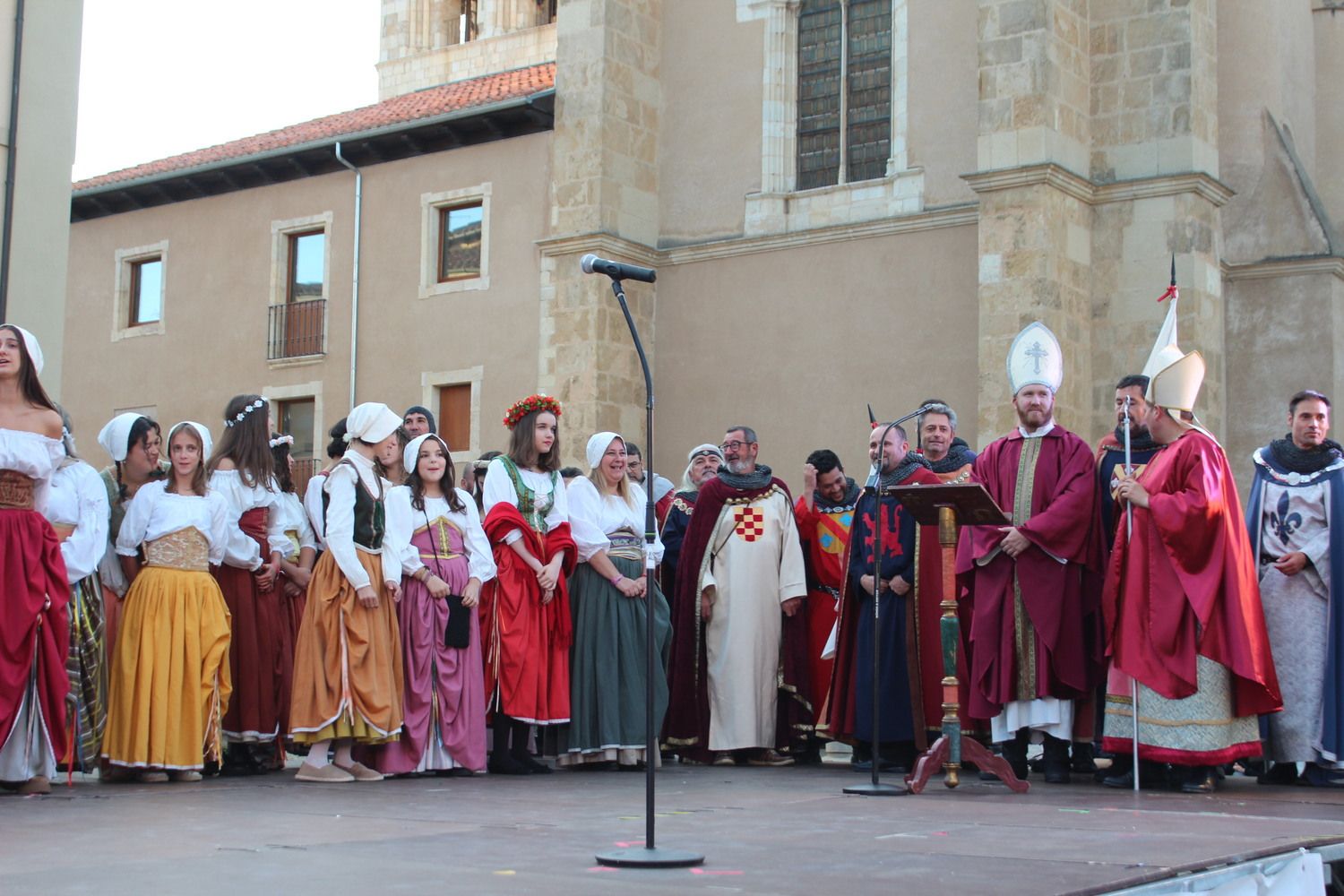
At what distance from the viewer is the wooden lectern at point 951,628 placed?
325 inches

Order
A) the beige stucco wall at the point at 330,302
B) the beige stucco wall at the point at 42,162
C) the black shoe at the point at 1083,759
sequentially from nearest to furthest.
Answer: the black shoe at the point at 1083,759
the beige stucco wall at the point at 42,162
the beige stucco wall at the point at 330,302

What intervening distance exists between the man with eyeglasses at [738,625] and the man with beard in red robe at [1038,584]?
1.72m

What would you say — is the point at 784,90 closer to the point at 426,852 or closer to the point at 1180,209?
the point at 1180,209

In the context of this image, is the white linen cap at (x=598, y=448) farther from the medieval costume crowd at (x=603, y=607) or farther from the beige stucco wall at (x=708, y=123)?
the beige stucco wall at (x=708, y=123)

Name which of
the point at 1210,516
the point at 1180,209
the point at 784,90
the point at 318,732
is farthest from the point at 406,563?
the point at 784,90

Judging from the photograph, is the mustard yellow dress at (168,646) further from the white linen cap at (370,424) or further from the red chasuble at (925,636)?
the red chasuble at (925,636)

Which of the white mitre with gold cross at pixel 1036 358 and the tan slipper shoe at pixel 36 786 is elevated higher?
the white mitre with gold cross at pixel 1036 358

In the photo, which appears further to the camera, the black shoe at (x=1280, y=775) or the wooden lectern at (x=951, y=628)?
the black shoe at (x=1280, y=775)

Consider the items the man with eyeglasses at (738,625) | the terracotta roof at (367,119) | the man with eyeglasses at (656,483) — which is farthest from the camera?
the terracotta roof at (367,119)

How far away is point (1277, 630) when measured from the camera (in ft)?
29.8

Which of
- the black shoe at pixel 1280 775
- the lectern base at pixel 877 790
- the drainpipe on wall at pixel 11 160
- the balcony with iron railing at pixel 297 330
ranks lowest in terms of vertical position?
the lectern base at pixel 877 790

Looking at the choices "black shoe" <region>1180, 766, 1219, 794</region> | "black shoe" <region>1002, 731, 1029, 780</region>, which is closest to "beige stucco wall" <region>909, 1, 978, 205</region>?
"black shoe" <region>1002, 731, 1029, 780</region>

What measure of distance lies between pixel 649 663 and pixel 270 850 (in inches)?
54.1

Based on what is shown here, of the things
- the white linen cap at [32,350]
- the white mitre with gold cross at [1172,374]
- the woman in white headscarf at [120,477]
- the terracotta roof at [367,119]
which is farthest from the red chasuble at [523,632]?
the terracotta roof at [367,119]
